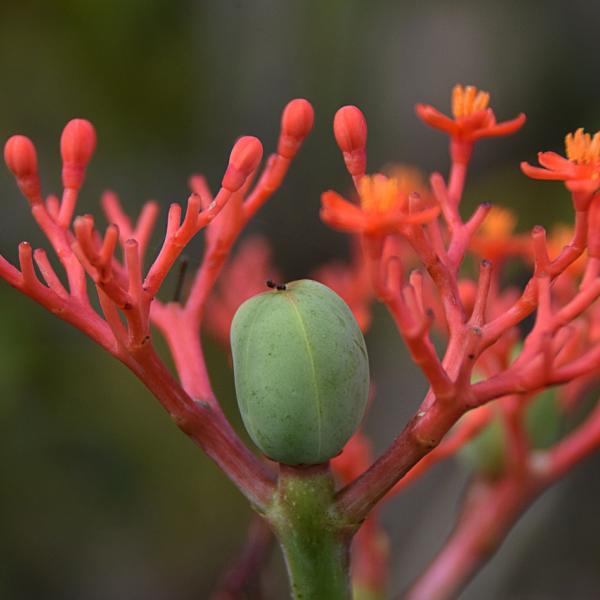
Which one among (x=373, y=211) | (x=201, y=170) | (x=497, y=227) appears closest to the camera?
(x=373, y=211)

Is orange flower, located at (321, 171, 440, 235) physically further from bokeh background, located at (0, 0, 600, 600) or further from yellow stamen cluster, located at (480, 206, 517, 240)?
bokeh background, located at (0, 0, 600, 600)

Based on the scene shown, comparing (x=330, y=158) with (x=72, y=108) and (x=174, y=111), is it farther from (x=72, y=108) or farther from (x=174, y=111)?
(x=72, y=108)

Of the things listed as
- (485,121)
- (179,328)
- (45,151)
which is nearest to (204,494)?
(45,151)

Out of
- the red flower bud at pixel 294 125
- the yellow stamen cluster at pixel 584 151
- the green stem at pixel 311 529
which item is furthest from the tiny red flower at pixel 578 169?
the green stem at pixel 311 529

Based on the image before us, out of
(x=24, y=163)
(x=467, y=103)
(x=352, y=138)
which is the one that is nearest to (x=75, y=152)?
(x=24, y=163)

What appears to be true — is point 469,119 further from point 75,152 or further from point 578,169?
point 75,152

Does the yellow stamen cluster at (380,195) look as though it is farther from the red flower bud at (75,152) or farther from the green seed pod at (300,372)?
the red flower bud at (75,152)

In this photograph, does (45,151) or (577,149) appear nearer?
(577,149)
